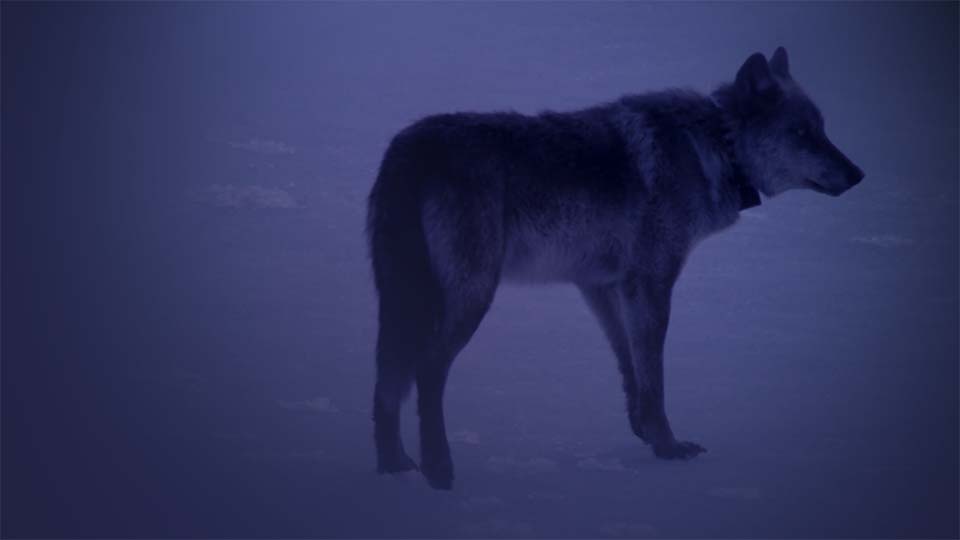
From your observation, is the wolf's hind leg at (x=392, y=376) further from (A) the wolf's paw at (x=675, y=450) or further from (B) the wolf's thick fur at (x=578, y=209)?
(A) the wolf's paw at (x=675, y=450)

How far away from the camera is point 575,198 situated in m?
4.88

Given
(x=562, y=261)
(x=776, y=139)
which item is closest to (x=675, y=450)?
(x=562, y=261)

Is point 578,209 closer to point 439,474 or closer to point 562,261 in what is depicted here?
point 562,261

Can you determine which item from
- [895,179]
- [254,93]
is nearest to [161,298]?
[254,93]

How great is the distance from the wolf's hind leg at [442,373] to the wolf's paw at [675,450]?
55.2 inches

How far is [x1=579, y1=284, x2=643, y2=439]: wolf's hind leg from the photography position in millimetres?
5430

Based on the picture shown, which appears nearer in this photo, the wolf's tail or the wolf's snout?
the wolf's tail

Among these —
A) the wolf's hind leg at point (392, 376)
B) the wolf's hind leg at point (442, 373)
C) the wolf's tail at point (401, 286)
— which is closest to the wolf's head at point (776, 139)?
the wolf's hind leg at point (442, 373)

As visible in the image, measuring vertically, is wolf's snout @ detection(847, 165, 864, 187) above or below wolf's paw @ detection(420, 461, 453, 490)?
above

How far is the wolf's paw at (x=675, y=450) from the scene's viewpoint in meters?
5.06

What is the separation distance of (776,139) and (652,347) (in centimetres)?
163

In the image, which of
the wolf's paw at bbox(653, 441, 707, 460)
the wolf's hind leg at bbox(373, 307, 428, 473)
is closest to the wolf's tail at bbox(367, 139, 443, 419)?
the wolf's hind leg at bbox(373, 307, 428, 473)

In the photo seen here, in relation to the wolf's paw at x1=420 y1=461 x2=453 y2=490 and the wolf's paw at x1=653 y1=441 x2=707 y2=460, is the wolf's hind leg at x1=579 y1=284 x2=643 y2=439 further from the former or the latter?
the wolf's paw at x1=420 y1=461 x2=453 y2=490

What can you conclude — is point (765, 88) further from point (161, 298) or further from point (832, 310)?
point (161, 298)
